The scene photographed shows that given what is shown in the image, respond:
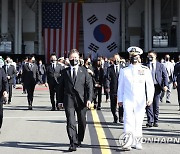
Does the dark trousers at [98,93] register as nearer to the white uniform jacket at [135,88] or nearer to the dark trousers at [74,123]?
the dark trousers at [74,123]

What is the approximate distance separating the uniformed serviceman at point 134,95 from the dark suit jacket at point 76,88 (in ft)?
2.21

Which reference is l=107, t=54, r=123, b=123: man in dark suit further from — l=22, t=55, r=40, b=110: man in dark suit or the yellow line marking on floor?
l=22, t=55, r=40, b=110: man in dark suit

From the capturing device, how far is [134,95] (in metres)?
8.76

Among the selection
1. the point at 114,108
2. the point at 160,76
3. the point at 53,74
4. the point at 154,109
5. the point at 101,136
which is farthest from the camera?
the point at 53,74

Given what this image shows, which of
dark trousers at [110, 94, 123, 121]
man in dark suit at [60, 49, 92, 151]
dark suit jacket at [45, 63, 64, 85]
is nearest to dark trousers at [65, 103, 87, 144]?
man in dark suit at [60, 49, 92, 151]

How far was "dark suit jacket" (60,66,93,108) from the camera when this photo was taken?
354 inches

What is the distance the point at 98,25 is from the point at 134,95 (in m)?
40.6

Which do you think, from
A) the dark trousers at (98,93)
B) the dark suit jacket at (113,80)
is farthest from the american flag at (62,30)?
the dark suit jacket at (113,80)

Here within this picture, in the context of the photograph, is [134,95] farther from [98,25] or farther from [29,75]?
[98,25]

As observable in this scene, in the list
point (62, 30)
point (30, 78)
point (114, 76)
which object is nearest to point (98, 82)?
point (30, 78)

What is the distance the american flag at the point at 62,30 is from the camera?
155 feet

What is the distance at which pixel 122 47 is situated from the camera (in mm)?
49719

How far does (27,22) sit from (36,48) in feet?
9.71

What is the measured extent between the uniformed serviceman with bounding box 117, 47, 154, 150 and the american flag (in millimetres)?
37995
